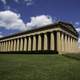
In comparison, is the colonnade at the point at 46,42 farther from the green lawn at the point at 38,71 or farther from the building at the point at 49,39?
the green lawn at the point at 38,71

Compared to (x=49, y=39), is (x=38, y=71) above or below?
below

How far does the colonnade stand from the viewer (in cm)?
4766

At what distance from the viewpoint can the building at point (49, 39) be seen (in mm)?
47406

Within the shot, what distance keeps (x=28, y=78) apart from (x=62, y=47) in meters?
38.6

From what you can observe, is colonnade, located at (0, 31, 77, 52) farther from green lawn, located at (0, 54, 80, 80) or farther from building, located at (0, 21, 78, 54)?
green lawn, located at (0, 54, 80, 80)

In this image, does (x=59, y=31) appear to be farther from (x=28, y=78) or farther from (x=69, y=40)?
(x=28, y=78)

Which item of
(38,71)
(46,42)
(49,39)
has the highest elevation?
(49,39)

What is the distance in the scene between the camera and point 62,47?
49.5 metres

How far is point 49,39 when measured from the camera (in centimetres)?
5194

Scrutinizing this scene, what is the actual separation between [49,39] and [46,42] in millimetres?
3304

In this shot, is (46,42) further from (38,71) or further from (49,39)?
(38,71)

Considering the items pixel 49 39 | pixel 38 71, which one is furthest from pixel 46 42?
pixel 38 71

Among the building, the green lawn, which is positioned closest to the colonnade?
the building

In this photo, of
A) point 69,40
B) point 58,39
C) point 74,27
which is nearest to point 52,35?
point 58,39
